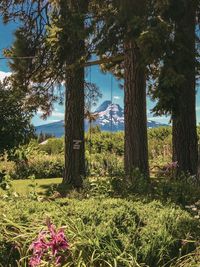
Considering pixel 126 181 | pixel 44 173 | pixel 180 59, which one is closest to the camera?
pixel 126 181

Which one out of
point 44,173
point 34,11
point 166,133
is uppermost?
point 34,11

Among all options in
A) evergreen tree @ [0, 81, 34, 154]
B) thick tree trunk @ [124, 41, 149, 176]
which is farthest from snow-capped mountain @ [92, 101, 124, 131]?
evergreen tree @ [0, 81, 34, 154]

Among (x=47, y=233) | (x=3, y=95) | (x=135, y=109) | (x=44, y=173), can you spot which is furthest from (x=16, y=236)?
(x=44, y=173)

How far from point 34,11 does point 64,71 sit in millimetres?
2850

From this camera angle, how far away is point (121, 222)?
4.56 meters

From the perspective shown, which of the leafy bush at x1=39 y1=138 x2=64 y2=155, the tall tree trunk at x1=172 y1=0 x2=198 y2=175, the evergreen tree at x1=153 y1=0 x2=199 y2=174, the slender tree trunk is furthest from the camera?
the leafy bush at x1=39 y1=138 x2=64 y2=155

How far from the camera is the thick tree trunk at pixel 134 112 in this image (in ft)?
37.6

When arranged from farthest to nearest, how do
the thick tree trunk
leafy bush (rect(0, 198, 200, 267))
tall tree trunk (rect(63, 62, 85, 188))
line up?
1. tall tree trunk (rect(63, 62, 85, 188))
2. the thick tree trunk
3. leafy bush (rect(0, 198, 200, 267))

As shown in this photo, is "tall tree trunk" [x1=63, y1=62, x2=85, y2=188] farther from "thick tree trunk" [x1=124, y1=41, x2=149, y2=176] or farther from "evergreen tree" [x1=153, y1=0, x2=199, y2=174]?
"evergreen tree" [x1=153, y1=0, x2=199, y2=174]

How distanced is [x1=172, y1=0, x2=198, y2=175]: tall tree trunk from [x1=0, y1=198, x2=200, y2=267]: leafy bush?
585 centimetres

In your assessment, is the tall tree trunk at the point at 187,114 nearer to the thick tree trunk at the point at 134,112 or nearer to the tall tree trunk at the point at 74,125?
the thick tree trunk at the point at 134,112

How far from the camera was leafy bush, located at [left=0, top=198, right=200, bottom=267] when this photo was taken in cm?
397

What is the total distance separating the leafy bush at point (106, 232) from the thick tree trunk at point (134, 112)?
21.4 ft

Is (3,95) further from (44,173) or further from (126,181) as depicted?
(44,173)
